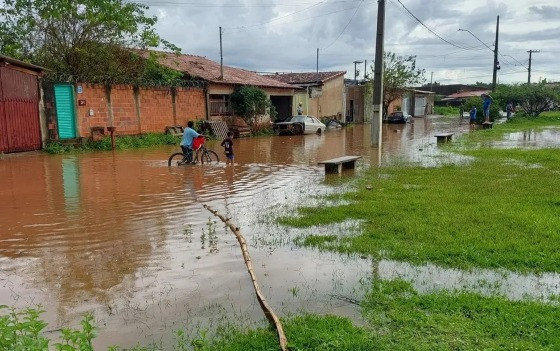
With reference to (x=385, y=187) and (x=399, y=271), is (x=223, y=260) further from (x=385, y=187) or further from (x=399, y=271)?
(x=385, y=187)

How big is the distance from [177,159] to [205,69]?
51.6 feet

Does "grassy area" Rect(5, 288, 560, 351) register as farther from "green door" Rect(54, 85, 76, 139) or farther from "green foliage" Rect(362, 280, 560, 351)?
"green door" Rect(54, 85, 76, 139)

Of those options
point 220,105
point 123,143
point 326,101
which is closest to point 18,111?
point 123,143

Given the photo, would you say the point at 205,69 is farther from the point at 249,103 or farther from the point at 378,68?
the point at 378,68

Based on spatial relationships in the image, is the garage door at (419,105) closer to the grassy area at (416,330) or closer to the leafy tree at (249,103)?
the leafy tree at (249,103)

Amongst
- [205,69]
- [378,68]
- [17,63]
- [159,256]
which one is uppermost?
[205,69]

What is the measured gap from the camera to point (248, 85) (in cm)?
2947

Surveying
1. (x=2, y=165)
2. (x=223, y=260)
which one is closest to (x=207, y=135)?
(x=2, y=165)

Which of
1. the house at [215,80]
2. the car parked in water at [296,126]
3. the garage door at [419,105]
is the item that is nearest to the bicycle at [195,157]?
the house at [215,80]

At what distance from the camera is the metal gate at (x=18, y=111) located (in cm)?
1678

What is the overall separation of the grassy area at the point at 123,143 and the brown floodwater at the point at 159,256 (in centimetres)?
627

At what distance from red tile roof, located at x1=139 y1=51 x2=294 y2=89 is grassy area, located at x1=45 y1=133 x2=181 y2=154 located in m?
4.86

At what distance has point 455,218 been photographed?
24.0 ft

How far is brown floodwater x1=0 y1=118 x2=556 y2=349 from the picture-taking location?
181 inches
